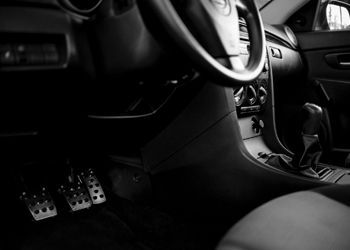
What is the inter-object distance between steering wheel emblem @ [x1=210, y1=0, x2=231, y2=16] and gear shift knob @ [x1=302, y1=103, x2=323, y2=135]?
0.54 metres

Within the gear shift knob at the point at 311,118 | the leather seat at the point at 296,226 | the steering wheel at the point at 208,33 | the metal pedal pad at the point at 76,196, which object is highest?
the steering wheel at the point at 208,33

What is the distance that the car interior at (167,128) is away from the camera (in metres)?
→ 0.79

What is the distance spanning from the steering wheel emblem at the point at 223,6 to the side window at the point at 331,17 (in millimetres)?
1725

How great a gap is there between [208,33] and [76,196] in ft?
3.60

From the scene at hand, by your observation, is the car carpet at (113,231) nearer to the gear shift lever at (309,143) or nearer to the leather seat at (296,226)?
the gear shift lever at (309,143)

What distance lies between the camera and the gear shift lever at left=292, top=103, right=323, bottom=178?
1256mm

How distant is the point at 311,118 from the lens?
4.11 ft

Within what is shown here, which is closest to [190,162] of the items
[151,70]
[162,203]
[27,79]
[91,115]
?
[162,203]

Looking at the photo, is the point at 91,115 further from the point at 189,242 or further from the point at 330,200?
the point at 330,200

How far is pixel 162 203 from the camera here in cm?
159

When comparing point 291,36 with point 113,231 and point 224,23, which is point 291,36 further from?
point 224,23

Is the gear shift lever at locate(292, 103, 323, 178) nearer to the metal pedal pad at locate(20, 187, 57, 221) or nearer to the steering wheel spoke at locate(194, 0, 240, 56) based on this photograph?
the steering wheel spoke at locate(194, 0, 240, 56)

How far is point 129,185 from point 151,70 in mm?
912

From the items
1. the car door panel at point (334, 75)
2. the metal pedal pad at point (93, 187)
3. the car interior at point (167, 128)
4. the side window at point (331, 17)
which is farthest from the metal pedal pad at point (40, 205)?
the side window at point (331, 17)
